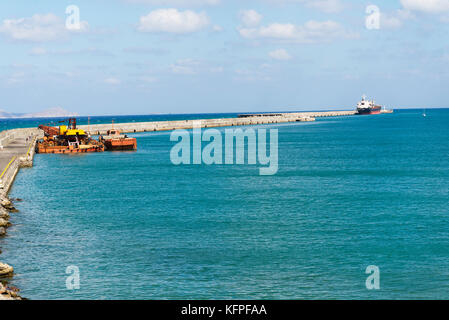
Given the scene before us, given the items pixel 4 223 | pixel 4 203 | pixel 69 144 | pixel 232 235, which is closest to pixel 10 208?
pixel 4 203

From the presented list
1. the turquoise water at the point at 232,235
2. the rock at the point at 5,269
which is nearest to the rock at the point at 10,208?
the turquoise water at the point at 232,235

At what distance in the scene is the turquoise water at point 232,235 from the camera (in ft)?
73.5

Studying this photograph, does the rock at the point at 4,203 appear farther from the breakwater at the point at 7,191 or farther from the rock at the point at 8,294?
the rock at the point at 8,294

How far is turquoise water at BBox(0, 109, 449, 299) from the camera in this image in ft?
73.5

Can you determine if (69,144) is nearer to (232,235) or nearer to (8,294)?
(232,235)

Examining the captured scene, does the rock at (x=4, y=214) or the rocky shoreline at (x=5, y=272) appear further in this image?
the rock at (x=4, y=214)

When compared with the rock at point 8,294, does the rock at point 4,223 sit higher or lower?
higher

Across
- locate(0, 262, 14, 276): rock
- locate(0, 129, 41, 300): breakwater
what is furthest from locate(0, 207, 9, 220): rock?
locate(0, 262, 14, 276): rock

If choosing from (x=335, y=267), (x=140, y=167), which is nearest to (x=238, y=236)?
(x=335, y=267)

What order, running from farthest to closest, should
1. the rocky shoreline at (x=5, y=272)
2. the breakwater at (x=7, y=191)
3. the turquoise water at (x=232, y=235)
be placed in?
the turquoise water at (x=232, y=235)
the breakwater at (x=7, y=191)
the rocky shoreline at (x=5, y=272)

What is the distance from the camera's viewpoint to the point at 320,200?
42750 mm

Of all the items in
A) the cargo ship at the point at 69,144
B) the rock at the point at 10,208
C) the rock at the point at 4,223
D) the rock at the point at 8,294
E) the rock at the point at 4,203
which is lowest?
the rock at the point at 8,294

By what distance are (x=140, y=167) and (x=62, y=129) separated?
96.6ft

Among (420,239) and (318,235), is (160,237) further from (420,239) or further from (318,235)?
(420,239)
